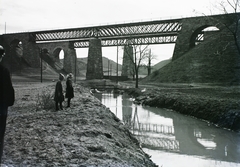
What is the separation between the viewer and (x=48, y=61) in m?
62.8

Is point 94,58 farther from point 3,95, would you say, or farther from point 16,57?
point 3,95

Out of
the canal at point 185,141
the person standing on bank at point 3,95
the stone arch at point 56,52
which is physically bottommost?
the canal at point 185,141

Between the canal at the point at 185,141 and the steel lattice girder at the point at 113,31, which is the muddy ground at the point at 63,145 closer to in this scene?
the canal at the point at 185,141

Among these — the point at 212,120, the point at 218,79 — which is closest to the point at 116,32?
the point at 218,79

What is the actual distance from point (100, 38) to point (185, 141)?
132 feet

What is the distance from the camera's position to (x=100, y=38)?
157ft

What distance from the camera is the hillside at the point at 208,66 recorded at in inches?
1122

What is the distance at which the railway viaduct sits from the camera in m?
36.9

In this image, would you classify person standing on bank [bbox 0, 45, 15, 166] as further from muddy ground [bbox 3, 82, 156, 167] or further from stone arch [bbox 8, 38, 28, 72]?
stone arch [bbox 8, 38, 28, 72]

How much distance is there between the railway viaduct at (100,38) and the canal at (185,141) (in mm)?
16494

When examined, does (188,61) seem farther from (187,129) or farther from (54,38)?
(54,38)

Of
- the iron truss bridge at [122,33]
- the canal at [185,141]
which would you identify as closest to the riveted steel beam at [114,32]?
the iron truss bridge at [122,33]

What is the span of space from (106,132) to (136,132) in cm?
428

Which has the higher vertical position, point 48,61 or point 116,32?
point 116,32
